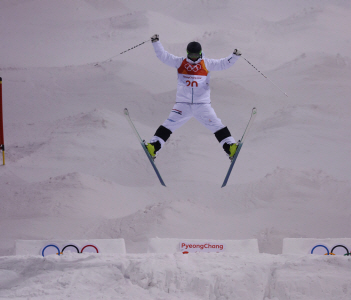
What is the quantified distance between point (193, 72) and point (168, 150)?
1.62 m

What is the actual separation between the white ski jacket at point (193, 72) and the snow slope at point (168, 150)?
122 cm

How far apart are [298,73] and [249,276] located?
4.46 metres

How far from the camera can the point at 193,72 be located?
13.2 feet

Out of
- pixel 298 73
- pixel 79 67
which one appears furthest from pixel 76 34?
pixel 298 73

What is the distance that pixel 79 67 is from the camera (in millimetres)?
6883

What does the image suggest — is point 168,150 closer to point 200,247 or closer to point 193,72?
point 193,72

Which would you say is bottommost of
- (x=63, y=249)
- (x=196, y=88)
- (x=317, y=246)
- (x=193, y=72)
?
(x=63, y=249)

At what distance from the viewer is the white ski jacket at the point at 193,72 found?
4.01 m

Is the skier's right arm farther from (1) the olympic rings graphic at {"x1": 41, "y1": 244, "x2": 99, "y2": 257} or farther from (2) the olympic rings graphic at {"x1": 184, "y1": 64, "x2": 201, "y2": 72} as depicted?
(1) the olympic rings graphic at {"x1": 41, "y1": 244, "x2": 99, "y2": 257}

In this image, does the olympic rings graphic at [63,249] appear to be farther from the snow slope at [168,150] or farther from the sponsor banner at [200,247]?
the sponsor banner at [200,247]

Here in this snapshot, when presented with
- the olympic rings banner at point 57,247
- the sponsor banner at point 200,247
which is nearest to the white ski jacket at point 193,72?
the sponsor banner at point 200,247

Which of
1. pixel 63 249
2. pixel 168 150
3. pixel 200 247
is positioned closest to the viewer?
pixel 63 249

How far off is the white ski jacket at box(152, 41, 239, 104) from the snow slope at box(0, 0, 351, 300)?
122 centimetres

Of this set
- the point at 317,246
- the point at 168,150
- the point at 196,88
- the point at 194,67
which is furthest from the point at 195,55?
the point at 317,246
